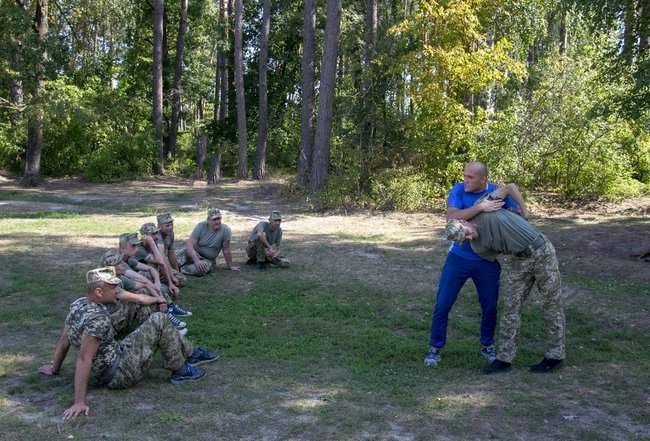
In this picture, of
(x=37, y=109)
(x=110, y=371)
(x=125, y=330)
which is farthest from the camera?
(x=37, y=109)

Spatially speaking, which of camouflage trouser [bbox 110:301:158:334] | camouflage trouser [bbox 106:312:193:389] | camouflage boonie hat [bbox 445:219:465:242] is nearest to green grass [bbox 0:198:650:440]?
camouflage trouser [bbox 106:312:193:389]

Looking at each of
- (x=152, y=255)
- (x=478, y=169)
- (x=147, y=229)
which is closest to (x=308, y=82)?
(x=147, y=229)

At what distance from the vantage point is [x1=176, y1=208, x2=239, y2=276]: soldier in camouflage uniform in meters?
9.09

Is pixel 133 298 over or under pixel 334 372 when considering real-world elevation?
over

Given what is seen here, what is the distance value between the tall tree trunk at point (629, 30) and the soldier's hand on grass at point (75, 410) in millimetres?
10016

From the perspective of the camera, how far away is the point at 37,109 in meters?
20.7

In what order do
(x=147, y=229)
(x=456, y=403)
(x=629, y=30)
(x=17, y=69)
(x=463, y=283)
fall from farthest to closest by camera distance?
(x=17, y=69) < (x=629, y=30) < (x=147, y=229) < (x=463, y=283) < (x=456, y=403)

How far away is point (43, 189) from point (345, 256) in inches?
584

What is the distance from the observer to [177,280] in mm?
8367

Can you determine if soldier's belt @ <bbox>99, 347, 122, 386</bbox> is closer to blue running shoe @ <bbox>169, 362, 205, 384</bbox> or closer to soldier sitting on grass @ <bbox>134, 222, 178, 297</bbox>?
blue running shoe @ <bbox>169, 362, 205, 384</bbox>

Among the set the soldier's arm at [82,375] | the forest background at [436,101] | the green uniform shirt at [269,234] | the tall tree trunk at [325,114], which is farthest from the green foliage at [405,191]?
the soldier's arm at [82,375]

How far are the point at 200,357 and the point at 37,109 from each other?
17.6m

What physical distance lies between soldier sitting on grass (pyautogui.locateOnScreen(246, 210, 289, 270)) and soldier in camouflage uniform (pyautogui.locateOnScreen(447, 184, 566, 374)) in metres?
4.69

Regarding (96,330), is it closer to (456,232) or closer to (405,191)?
(456,232)
